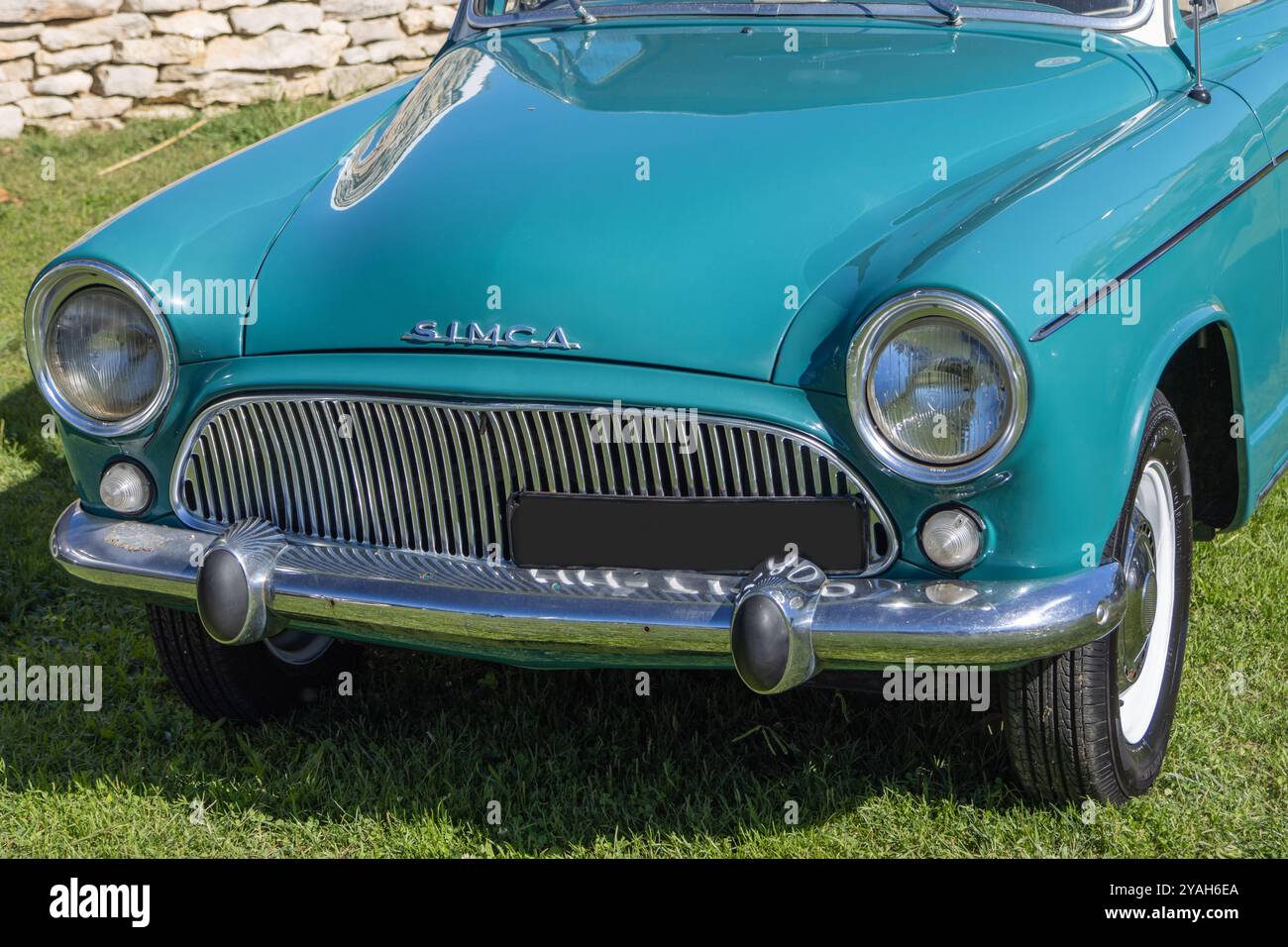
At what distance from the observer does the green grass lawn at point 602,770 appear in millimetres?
2875

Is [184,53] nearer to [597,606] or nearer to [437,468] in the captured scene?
[437,468]

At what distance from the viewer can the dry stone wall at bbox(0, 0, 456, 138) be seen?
341 inches

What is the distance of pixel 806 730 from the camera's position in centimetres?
320

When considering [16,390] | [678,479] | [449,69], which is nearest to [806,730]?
[678,479]

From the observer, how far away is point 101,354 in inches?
113

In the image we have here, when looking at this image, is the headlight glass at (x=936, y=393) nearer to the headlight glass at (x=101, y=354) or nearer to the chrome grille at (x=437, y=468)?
the chrome grille at (x=437, y=468)

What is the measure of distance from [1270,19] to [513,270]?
2068 millimetres

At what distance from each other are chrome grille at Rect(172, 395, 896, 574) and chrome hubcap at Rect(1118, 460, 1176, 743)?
0.61 m

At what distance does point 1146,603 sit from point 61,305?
6.81 ft

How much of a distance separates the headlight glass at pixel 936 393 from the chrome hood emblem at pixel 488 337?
0.51 metres

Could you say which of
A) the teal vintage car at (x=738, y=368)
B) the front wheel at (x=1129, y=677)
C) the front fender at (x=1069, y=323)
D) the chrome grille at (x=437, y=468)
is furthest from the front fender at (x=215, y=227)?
the front wheel at (x=1129, y=677)

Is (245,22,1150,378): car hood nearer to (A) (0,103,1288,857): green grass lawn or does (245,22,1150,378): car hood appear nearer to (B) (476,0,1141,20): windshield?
(B) (476,0,1141,20): windshield

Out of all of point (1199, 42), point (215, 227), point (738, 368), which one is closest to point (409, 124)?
point (215, 227)
